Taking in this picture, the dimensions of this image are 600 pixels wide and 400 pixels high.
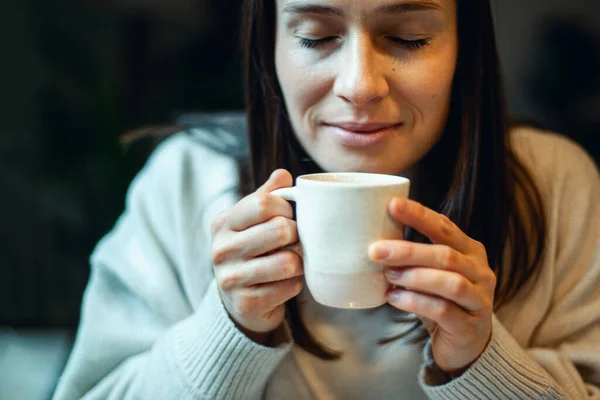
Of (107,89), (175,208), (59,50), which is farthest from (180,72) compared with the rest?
(175,208)

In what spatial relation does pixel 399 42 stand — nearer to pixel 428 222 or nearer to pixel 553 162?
pixel 428 222

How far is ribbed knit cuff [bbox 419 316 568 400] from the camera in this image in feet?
2.47

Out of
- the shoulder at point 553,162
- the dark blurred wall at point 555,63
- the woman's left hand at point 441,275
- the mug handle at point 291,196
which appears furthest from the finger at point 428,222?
the dark blurred wall at point 555,63

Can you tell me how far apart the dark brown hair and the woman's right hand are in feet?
0.71

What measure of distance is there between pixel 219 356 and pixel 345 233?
335mm

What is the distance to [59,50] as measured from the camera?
141 centimetres

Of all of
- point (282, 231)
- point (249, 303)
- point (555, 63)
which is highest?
point (555, 63)

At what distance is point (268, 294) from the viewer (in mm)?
710

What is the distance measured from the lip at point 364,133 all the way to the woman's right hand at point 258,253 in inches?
5.3

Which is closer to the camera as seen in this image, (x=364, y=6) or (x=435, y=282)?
(x=435, y=282)

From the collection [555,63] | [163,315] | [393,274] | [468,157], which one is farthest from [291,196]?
[555,63]

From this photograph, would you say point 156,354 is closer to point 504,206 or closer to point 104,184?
point 504,206

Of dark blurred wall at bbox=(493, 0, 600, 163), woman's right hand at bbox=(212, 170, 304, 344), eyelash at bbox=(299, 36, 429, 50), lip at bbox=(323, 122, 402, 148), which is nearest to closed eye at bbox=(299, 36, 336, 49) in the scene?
eyelash at bbox=(299, 36, 429, 50)

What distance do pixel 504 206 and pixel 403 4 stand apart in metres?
0.38
